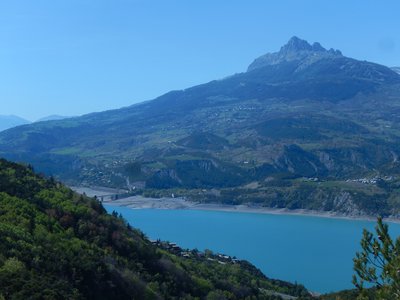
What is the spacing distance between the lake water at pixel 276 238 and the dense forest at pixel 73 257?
812 inches

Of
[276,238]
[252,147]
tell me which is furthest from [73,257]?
[252,147]

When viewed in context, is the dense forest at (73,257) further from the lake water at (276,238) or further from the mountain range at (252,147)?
the mountain range at (252,147)

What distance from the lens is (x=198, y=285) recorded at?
61.1 ft

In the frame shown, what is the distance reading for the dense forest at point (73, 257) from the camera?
11.2 metres

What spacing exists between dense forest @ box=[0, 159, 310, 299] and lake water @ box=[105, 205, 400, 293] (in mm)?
20618

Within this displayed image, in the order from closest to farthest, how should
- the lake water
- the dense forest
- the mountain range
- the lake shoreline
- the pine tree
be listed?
the pine tree, the dense forest, the lake water, the lake shoreline, the mountain range

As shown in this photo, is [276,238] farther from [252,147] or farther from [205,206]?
[252,147]

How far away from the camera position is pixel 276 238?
55.8 meters

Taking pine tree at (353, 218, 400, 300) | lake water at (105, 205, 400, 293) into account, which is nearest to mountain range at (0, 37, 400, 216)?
lake water at (105, 205, 400, 293)

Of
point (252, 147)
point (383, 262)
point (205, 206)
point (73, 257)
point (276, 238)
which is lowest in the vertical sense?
point (276, 238)

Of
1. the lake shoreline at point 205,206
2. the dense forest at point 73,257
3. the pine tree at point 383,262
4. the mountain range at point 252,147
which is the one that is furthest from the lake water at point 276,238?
the pine tree at point 383,262

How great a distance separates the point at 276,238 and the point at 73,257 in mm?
44433

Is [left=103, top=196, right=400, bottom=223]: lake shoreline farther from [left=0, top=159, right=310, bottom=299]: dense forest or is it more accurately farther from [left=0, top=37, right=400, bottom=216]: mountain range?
[left=0, top=159, right=310, bottom=299]: dense forest

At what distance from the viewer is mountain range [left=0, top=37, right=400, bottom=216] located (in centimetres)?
8338
